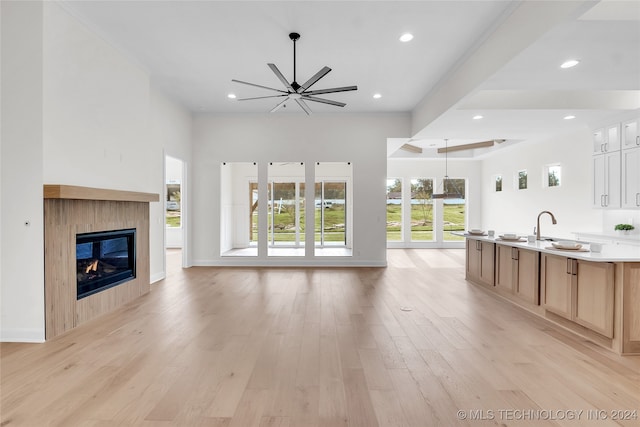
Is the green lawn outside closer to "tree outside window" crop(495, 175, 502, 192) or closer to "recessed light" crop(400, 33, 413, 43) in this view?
"tree outside window" crop(495, 175, 502, 192)

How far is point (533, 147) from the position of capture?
8.14 metres

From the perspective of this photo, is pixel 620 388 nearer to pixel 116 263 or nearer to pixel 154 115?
pixel 116 263

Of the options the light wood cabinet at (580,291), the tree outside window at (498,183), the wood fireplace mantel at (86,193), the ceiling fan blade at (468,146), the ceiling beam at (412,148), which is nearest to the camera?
the light wood cabinet at (580,291)

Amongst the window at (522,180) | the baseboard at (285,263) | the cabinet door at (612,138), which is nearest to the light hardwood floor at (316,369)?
the baseboard at (285,263)

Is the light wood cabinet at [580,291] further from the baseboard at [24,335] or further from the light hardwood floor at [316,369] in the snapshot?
the baseboard at [24,335]

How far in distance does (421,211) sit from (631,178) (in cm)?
595

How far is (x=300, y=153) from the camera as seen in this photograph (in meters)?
7.12

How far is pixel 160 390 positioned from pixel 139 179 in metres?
3.40

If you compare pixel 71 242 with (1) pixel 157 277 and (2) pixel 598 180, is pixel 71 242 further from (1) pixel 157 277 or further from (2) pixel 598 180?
(2) pixel 598 180

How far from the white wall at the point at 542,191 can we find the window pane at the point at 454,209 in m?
0.63

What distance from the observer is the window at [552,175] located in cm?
732

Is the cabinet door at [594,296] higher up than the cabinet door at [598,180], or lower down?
lower down

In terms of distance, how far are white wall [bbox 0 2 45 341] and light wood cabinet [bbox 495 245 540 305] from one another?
541 cm

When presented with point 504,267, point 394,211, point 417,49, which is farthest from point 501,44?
point 394,211
